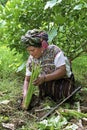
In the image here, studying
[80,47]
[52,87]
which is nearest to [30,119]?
[52,87]

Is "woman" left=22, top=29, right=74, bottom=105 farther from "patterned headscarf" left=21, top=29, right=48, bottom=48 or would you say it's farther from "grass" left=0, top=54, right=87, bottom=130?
"grass" left=0, top=54, right=87, bottom=130

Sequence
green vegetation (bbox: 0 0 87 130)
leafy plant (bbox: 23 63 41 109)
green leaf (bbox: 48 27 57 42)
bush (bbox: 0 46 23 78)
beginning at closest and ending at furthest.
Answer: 1. green vegetation (bbox: 0 0 87 130)
2. green leaf (bbox: 48 27 57 42)
3. leafy plant (bbox: 23 63 41 109)
4. bush (bbox: 0 46 23 78)

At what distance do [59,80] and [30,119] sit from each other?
0.64 meters

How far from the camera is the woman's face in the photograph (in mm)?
3543

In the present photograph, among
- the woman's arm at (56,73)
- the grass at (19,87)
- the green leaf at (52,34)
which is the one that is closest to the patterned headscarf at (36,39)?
the green leaf at (52,34)

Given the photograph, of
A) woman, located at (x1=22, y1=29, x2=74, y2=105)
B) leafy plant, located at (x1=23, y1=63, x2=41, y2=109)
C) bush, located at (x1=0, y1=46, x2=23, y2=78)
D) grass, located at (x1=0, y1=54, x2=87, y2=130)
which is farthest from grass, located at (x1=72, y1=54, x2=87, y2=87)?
leafy plant, located at (x1=23, y1=63, x2=41, y2=109)

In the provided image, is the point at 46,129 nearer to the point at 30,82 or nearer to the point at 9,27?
the point at 30,82

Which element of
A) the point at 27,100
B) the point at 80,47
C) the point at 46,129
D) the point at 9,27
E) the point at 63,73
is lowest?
the point at 46,129

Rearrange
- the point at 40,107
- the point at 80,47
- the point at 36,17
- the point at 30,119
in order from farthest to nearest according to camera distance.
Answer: the point at 80,47 → the point at 36,17 → the point at 40,107 → the point at 30,119

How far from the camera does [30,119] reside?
3.35 metres

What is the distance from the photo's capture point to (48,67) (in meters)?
3.74

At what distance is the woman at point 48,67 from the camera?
3.56 meters

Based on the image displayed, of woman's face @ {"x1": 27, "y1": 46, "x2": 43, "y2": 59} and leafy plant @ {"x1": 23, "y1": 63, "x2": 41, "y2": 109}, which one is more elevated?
woman's face @ {"x1": 27, "y1": 46, "x2": 43, "y2": 59}

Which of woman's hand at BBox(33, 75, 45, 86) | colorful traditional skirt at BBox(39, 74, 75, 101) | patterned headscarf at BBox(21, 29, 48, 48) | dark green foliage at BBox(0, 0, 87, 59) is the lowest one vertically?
colorful traditional skirt at BBox(39, 74, 75, 101)
